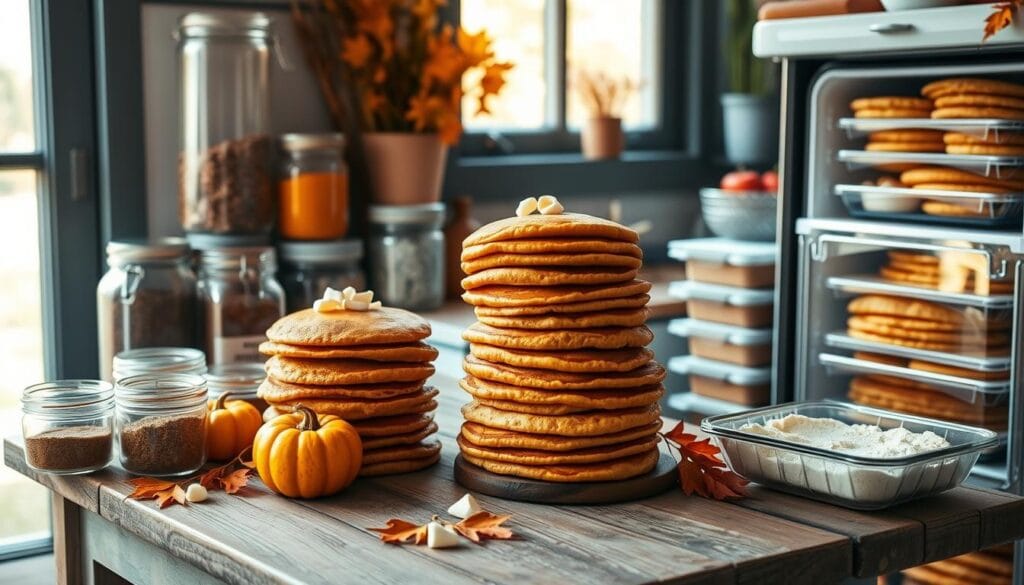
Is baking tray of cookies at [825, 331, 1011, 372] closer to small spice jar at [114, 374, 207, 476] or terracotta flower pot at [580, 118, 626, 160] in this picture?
terracotta flower pot at [580, 118, 626, 160]

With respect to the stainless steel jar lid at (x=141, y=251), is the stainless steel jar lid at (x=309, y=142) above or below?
above

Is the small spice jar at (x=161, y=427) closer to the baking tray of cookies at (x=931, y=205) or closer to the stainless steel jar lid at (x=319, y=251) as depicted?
→ the stainless steel jar lid at (x=319, y=251)

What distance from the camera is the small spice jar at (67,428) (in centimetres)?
164

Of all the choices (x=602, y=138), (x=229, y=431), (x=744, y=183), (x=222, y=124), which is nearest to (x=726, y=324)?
(x=744, y=183)

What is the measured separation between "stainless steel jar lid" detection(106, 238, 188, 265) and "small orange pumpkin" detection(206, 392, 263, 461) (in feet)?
2.35

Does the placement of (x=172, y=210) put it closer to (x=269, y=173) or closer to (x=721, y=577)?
(x=269, y=173)

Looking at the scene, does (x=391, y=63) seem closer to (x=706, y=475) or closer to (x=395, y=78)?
(x=395, y=78)

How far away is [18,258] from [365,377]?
4.19 feet

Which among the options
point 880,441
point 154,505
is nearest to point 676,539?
point 880,441

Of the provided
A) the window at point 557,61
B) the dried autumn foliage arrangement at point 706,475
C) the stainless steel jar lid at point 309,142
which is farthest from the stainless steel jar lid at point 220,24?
the dried autumn foliage arrangement at point 706,475

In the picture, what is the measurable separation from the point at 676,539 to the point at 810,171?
53.7 inches

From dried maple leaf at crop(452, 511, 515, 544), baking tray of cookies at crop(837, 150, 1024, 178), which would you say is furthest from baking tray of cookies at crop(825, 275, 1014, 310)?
dried maple leaf at crop(452, 511, 515, 544)

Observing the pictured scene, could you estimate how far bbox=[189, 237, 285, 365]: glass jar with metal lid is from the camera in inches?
97.1

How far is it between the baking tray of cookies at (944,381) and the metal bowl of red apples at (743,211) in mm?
562
